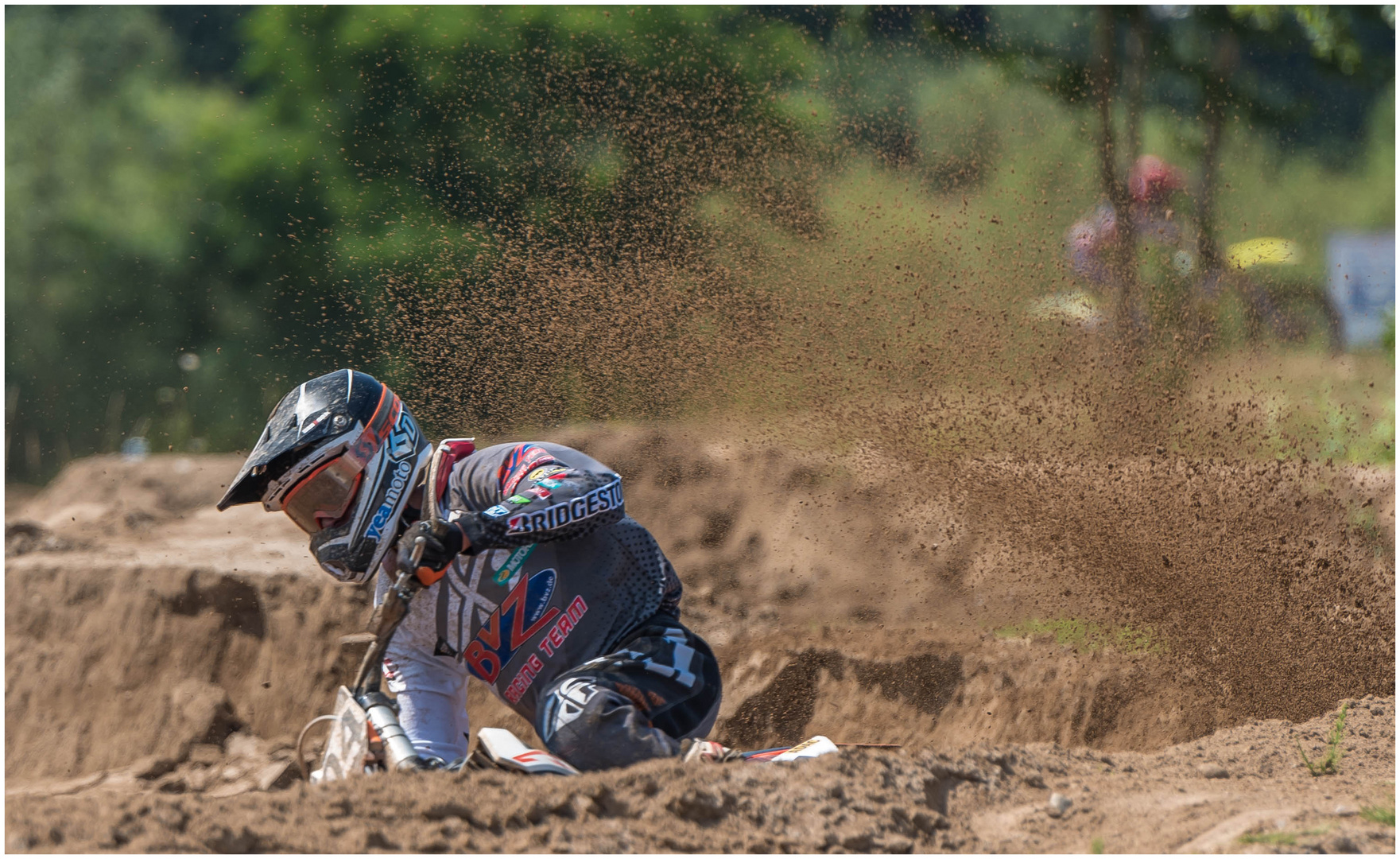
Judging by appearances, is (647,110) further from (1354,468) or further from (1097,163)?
(1354,468)

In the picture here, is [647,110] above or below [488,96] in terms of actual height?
below

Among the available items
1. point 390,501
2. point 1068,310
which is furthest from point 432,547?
point 1068,310

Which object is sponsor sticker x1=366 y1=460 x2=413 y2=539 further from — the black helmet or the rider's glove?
the rider's glove

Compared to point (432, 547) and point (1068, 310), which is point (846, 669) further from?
point (432, 547)

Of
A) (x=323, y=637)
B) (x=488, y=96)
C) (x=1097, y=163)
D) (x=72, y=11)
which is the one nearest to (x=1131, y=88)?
(x=1097, y=163)

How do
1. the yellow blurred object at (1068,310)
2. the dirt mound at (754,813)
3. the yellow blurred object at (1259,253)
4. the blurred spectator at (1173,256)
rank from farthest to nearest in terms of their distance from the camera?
the yellow blurred object at (1259,253) < the blurred spectator at (1173,256) < the yellow blurred object at (1068,310) < the dirt mound at (754,813)

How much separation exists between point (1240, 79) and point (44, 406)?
63.0 feet

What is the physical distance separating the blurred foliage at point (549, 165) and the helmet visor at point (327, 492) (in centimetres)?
355

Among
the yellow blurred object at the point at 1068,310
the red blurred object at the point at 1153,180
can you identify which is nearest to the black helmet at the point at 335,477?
the yellow blurred object at the point at 1068,310

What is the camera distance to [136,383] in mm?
19188

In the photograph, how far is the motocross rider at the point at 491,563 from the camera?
3977 mm

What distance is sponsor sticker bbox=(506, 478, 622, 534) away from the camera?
386 centimetres

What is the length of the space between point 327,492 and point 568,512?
0.99 m

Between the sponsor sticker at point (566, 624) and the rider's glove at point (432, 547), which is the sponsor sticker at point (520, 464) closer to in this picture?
the rider's glove at point (432, 547)
